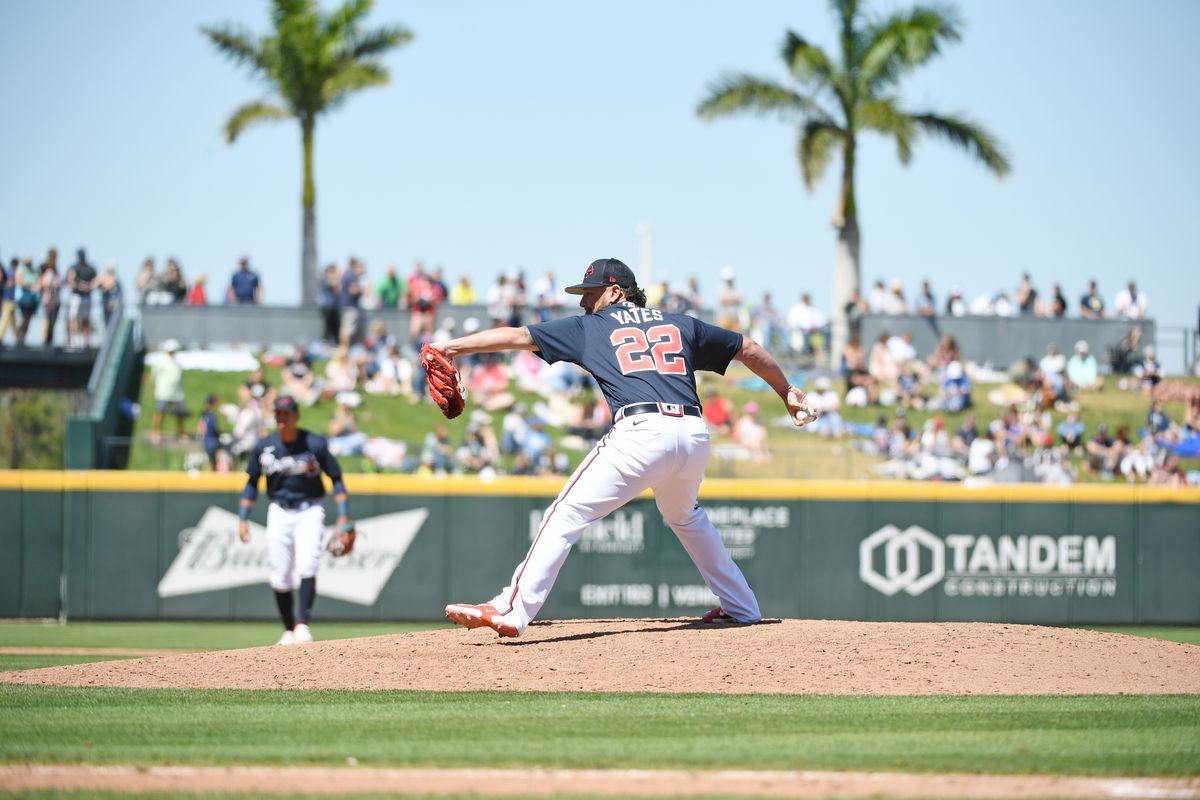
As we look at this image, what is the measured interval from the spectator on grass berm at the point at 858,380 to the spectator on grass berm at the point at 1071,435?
280 centimetres

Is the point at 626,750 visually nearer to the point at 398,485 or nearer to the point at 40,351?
the point at 398,485

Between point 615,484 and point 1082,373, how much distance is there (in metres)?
17.1

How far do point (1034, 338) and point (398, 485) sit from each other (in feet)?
40.0

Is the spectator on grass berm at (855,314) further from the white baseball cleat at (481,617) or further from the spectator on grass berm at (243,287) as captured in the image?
the white baseball cleat at (481,617)

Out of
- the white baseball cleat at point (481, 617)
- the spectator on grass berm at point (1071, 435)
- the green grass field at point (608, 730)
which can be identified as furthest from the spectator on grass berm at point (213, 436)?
the spectator on grass berm at point (1071, 435)

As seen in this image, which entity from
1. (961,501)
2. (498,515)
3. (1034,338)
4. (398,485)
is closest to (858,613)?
(961,501)

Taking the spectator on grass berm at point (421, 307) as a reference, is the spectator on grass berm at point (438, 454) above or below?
below

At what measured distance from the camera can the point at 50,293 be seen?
2094 centimetres

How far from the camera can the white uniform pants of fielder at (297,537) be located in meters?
10.9

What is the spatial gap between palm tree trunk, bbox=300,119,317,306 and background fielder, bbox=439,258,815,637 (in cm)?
2170

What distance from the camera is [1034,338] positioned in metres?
23.9

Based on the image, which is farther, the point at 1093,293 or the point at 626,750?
the point at 1093,293

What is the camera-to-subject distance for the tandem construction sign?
56.9 feet

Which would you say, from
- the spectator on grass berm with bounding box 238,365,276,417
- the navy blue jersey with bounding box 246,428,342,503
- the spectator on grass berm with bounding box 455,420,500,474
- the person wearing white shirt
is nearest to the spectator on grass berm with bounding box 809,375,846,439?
the person wearing white shirt
